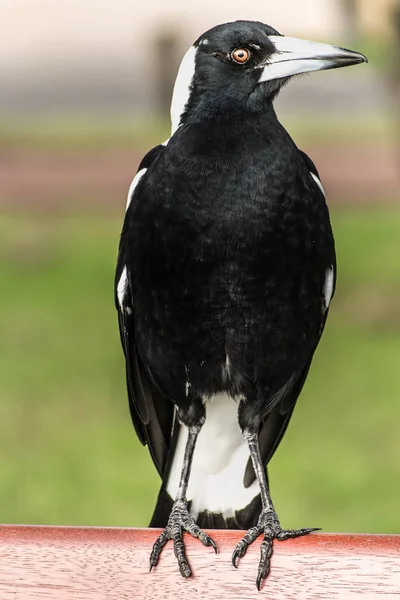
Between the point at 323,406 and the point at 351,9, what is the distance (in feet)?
8.94

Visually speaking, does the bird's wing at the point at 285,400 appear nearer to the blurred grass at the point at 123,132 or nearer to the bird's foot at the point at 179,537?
the bird's foot at the point at 179,537

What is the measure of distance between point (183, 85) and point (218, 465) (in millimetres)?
1045

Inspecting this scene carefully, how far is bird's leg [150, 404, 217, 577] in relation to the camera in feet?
8.22

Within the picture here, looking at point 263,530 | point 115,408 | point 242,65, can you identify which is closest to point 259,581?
point 263,530

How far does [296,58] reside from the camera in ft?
9.48

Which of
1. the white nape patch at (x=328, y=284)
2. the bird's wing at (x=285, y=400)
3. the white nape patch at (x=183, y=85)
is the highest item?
the white nape patch at (x=183, y=85)

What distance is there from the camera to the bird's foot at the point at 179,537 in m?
2.50

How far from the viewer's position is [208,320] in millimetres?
2912

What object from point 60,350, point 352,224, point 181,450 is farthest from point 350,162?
point 181,450

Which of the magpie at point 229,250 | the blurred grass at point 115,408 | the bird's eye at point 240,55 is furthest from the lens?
the blurred grass at point 115,408

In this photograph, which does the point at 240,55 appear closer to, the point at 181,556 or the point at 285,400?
the point at 285,400

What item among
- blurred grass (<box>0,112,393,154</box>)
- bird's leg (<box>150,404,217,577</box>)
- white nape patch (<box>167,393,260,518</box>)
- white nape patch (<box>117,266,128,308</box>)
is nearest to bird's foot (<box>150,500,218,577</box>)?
bird's leg (<box>150,404,217,577</box>)

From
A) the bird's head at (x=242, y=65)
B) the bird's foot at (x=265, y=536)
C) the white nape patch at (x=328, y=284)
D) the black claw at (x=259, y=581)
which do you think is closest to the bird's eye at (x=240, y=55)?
the bird's head at (x=242, y=65)

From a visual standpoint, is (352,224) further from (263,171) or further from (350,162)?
(263,171)
